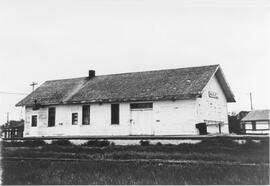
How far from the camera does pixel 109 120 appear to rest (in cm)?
2398

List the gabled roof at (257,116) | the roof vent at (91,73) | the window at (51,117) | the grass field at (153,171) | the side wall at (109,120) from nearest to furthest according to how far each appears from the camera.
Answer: the grass field at (153,171)
the side wall at (109,120)
the window at (51,117)
the roof vent at (91,73)
the gabled roof at (257,116)

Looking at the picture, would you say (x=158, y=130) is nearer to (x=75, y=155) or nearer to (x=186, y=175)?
(x=75, y=155)

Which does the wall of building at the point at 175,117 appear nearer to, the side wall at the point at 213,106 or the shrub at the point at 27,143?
the side wall at the point at 213,106

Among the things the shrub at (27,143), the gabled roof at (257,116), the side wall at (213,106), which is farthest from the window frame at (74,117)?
the gabled roof at (257,116)

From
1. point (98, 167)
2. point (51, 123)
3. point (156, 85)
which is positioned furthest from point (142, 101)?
point (98, 167)

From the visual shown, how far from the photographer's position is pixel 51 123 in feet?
87.2

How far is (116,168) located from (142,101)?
500 inches

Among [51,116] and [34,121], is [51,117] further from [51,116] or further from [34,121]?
[34,121]

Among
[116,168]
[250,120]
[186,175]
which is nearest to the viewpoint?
[186,175]

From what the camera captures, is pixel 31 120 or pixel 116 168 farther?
pixel 31 120

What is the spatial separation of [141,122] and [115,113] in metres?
2.18

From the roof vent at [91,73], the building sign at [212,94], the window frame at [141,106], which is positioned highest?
the roof vent at [91,73]

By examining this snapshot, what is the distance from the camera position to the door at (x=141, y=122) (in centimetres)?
2259

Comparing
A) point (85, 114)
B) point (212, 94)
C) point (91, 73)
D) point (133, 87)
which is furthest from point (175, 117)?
point (91, 73)
